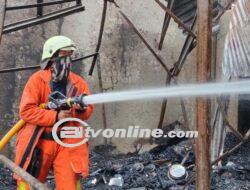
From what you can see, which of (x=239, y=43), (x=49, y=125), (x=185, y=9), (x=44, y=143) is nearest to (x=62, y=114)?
(x=49, y=125)

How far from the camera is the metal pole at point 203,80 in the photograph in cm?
283

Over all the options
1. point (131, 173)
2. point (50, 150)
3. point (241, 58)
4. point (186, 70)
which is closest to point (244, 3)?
point (241, 58)

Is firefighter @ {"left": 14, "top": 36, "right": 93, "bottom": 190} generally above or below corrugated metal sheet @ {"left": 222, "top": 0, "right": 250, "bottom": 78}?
below

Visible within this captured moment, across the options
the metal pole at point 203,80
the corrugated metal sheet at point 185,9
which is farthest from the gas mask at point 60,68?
the corrugated metal sheet at point 185,9

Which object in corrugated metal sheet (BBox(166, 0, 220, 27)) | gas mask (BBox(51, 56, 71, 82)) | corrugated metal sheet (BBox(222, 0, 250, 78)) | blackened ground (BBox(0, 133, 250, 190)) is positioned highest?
corrugated metal sheet (BBox(166, 0, 220, 27))

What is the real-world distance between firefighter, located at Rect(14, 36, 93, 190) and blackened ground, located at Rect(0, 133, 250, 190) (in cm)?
162

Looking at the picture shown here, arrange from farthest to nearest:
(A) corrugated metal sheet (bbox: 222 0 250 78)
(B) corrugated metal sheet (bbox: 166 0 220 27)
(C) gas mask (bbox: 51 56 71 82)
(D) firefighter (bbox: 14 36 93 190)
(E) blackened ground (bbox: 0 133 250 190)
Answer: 1. (B) corrugated metal sheet (bbox: 166 0 220 27)
2. (E) blackened ground (bbox: 0 133 250 190)
3. (A) corrugated metal sheet (bbox: 222 0 250 78)
4. (C) gas mask (bbox: 51 56 71 82)
5. (D) firefighter (bbox: 14 36 93 190)

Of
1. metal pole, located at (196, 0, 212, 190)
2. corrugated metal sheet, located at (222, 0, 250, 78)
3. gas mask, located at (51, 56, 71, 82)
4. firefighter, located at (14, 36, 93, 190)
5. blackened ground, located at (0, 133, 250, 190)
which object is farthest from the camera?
blackened ground, located at (0, 133, 250, 190)

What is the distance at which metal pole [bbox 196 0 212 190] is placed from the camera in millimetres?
2832

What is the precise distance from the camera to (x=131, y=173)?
6.22 m

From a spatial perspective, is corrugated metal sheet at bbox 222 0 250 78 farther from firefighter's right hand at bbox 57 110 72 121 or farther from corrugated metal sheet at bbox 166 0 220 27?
firefighter's right hand at bbox 57 110 72 121

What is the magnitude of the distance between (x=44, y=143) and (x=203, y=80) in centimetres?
191

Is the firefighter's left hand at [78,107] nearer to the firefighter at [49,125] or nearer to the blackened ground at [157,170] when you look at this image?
the firefighter at [49,125]

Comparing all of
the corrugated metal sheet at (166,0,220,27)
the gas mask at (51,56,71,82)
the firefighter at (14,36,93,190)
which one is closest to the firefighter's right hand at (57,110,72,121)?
the firefighter at (14,36,93,190)
